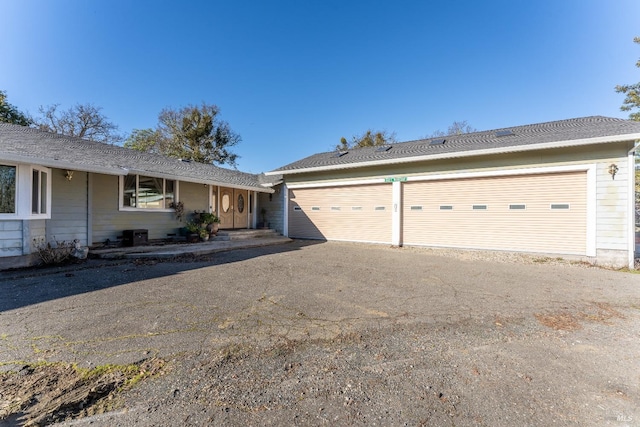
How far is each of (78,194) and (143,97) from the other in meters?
13.6

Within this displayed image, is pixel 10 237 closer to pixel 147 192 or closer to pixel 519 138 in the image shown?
pixel 147 192

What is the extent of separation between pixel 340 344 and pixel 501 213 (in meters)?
8.36

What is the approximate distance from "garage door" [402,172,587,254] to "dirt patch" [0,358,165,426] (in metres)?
9.35

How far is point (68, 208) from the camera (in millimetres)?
7445

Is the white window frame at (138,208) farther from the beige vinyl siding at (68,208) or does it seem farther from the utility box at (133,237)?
the beige vinyl siding at (68,208)

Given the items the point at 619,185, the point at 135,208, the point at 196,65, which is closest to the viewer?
the point at 619,185

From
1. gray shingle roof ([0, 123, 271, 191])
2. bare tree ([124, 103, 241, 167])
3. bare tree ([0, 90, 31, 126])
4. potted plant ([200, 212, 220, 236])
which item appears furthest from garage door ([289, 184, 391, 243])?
bare tree ([0, 90, 31, 126])

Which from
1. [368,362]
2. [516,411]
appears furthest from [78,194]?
[516,411]

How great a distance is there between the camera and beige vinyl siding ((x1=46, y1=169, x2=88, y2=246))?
7.11 meters

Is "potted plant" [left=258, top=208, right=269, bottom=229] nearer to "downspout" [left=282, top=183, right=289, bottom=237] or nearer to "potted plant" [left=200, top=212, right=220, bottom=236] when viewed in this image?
"downspout" [left=282, top=183, right=289, bottom=237]

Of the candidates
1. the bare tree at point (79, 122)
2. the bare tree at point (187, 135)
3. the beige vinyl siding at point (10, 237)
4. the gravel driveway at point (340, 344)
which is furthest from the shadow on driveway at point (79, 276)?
the bare tree at point (79, 122)

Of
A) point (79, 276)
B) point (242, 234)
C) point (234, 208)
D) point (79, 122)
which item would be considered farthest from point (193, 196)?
point (79, 122)

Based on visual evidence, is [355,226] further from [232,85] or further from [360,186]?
[232,85]

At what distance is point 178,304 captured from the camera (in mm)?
3850
